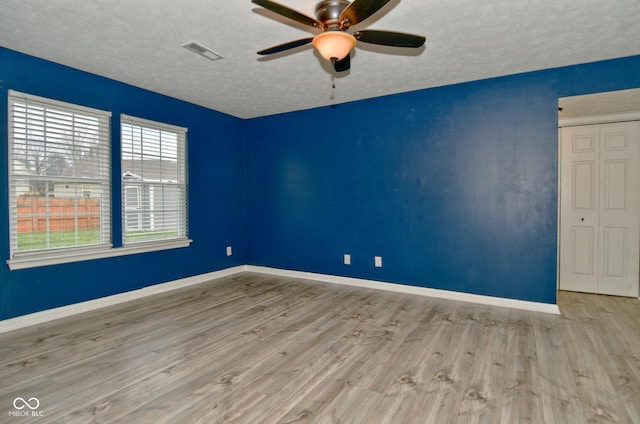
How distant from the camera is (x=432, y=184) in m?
4.02

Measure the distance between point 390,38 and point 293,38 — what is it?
1015 mm

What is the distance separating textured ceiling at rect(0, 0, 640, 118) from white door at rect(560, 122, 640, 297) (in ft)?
4.34

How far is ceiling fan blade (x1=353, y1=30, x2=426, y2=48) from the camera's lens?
2064mm

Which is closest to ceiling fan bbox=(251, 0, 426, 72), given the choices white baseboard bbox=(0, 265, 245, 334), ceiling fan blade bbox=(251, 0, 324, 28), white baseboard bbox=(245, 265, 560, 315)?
ceiling fan blade bbox=(251, 0, 324, 28)

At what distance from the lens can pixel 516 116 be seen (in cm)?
354

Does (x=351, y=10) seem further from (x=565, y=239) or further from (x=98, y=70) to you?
(x=565, y=239)

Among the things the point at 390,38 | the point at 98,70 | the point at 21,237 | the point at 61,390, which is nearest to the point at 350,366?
the point at 61,390

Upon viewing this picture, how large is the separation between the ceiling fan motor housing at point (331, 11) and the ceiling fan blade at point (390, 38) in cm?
16

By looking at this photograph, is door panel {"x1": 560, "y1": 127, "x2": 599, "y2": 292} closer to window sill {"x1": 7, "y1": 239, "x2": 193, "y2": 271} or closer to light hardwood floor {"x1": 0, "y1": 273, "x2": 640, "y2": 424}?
light hardwood floor {"x1": 0, "y1": 273, "x2": 640, "y2": 424}

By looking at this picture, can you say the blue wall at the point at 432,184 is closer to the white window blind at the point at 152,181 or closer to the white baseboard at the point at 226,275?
the white baseboard at the point at 226,275

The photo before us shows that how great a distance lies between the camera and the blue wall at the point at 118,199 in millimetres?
2963

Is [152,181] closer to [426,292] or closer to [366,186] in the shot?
[366,186]

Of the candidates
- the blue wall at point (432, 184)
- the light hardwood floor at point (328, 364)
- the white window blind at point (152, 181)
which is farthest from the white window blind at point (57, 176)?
the blue wall at point (432, 184)

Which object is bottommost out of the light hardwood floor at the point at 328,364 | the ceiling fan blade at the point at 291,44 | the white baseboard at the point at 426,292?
the light hardwood floor at the point at 328,364
